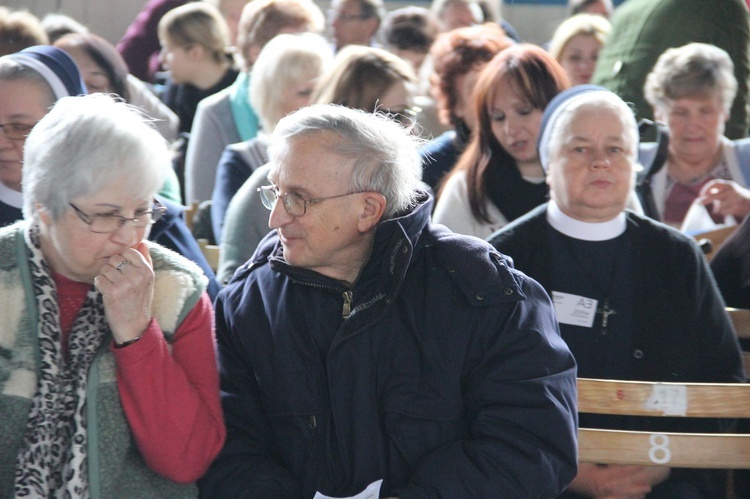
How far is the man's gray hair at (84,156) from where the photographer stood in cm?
232

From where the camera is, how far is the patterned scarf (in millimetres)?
2268

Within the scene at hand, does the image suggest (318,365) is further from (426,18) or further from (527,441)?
(426,18)

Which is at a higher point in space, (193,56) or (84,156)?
(84,156)

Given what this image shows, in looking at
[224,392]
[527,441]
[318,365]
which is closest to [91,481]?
[224,392]

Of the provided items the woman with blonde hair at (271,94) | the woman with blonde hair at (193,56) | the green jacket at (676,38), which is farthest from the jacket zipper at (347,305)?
the woman with blonde hair at (193,56)

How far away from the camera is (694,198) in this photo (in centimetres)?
481

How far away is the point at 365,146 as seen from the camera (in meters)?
2.54

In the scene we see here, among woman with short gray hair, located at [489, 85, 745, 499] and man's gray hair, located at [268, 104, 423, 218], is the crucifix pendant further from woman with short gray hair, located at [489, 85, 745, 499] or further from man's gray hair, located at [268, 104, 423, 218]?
man's gray hair, located at [268, 104, 423, 218]

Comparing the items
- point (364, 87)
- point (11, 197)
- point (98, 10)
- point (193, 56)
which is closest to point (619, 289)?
point (364, 87)

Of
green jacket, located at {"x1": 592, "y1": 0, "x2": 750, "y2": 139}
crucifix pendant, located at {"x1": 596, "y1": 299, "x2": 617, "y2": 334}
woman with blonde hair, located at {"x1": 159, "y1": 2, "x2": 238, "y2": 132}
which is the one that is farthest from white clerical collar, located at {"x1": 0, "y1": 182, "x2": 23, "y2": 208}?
green jacket, located at {"x1": 592, "y1": 0, "x2": 750, "y2": 139}

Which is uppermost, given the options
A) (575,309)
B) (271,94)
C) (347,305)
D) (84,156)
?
(84,156)

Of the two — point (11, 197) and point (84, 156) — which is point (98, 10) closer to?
point (11, 197)

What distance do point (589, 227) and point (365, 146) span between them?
1.09 metres

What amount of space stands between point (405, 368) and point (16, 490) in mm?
893
